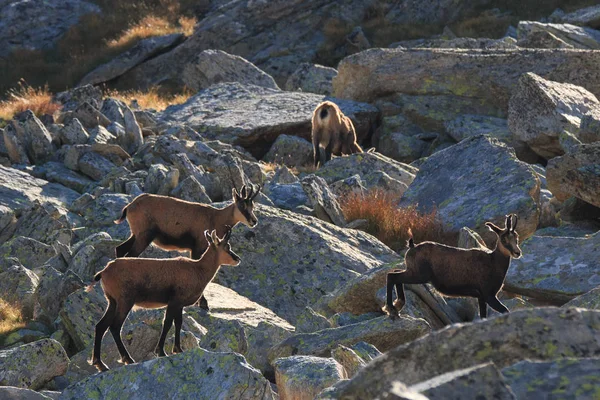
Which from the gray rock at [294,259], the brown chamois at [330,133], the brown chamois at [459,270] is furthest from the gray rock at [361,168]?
the brown chamois at [459,270]

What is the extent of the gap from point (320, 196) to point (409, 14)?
29.7 meters

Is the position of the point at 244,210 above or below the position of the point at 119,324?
below

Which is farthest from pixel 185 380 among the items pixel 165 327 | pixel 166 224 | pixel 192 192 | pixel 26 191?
pixel 26 191

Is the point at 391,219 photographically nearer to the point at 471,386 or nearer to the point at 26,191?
the point at 26,191

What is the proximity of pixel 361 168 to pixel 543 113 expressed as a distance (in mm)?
4492

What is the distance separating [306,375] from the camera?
9312 millimetres

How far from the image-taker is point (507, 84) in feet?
95.5

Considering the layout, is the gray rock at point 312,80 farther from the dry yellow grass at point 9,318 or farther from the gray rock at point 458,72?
the dry yellow grass at point 9,318

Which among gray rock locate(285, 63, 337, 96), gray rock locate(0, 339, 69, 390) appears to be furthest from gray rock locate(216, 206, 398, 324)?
gray rock locate(285, 63, 337, 96)

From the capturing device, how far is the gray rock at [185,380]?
910cm

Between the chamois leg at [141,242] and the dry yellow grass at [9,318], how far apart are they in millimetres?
1870

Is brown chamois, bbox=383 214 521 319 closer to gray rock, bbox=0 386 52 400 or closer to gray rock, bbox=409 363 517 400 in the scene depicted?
gray rock, bbox=0 386 52 400

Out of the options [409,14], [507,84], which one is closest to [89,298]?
[507,84]

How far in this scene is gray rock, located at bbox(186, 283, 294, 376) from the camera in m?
11.6
